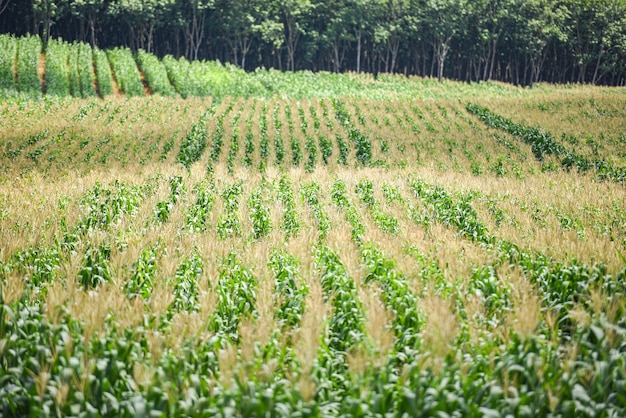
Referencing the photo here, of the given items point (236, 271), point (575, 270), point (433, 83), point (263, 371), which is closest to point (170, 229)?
point (236, 271)

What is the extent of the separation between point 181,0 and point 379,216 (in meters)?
56.6

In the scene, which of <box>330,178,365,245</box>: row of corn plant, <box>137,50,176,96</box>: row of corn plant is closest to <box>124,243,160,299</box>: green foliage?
<box>330,178,365,245</box>: row of corn plant

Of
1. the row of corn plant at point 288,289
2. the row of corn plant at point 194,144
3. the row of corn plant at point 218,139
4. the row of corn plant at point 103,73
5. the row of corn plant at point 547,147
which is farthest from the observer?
the row of corn plant at point 103,73

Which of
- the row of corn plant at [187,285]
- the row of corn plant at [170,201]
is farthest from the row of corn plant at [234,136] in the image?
the row of corn plant at [187,285]

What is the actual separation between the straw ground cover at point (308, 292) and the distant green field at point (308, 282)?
1.5 inches

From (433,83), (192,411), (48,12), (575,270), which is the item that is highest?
(48,12)

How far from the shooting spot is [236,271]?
26.1ft

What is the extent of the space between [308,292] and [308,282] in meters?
0.29

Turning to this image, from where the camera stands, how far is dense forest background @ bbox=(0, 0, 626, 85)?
59688 millimetres

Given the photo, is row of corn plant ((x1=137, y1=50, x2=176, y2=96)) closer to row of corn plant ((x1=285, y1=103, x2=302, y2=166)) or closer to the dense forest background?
the dense forest background

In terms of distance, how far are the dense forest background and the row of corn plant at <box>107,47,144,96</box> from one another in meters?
7.13

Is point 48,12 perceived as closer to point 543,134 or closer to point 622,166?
point 543,134

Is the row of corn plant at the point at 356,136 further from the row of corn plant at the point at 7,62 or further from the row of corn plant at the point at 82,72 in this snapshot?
the row of corn plant at the point at 7,62

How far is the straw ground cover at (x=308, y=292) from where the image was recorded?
4637 mm
